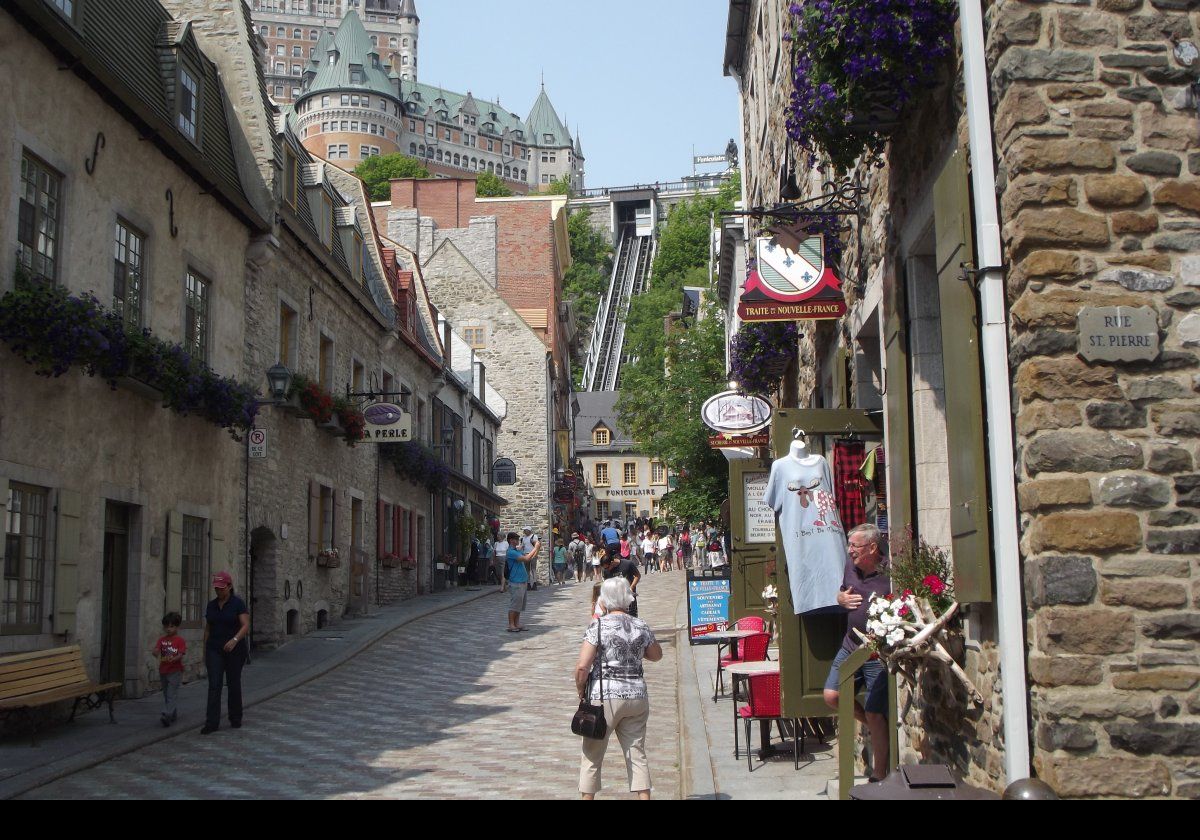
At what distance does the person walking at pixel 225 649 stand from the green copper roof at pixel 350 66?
125724 mm

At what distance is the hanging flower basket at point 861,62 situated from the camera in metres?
6.69

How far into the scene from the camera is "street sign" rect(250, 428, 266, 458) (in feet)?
59.9

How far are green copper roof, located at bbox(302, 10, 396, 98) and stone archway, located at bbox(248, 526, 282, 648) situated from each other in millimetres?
119247

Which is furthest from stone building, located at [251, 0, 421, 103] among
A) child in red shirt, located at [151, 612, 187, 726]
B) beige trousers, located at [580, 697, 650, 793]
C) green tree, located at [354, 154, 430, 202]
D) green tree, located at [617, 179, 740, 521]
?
beige trousers, located at [580, 697, 650, 793]

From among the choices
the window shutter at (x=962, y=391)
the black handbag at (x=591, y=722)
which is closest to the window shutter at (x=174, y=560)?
the black handbag at (x=591, y=722)

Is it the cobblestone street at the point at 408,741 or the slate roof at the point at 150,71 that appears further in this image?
the slate roof at the point at 150,71

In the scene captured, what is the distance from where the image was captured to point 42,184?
12.5m

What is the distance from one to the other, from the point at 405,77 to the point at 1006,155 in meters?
168

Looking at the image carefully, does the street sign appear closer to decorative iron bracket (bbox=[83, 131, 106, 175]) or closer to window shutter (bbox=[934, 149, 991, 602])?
decorative iron bracket (bbox=[83, 131, 106, 175])

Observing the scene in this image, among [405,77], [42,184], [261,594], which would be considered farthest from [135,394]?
[405,77]

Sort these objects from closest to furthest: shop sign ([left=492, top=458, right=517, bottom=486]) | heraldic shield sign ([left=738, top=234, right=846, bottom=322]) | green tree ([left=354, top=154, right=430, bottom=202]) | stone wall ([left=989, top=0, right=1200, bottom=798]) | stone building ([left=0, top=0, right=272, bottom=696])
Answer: stone wall ([left=989, top=0, right=1200, bottom=798]), heraldic shield sign ([left=738, top=234, right=846, bottom=322]), stone building ([left=0, top=0, right=272, bottom=696]), shop sign ([left=492, top=458, right=517, bottom=486]), green tree ([left=354, top=154, right=430, bottom=202])

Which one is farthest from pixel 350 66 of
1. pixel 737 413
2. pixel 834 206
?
pixel 834 206

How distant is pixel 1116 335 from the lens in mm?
5688

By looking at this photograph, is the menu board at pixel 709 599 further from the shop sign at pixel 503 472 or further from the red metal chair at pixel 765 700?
the shop sign at pixel 503 472
